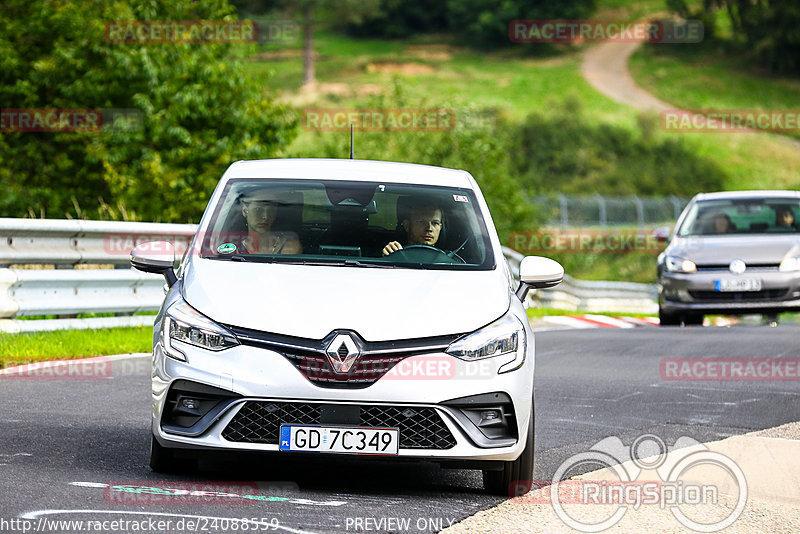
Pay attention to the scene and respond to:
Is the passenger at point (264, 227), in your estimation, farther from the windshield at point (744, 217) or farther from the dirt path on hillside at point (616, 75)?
the dirt path on hillside at point (616, 75)

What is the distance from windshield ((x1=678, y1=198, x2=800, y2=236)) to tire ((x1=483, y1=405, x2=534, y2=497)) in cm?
1160

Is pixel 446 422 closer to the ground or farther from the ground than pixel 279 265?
closer to the ground

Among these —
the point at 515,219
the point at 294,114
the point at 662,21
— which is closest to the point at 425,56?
the point at 662,21

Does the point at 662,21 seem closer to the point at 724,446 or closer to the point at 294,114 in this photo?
the point at 294,114

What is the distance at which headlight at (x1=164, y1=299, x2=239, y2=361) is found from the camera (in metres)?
5.89

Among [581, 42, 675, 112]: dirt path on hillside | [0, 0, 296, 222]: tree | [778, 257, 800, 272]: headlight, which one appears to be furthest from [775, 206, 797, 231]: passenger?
[581, 42, 675, 112]: dirt path on hillside

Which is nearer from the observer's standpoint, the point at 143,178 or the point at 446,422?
the point at 446,422

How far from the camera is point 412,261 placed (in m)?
6.73

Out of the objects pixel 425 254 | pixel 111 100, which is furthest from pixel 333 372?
pixel 111 100

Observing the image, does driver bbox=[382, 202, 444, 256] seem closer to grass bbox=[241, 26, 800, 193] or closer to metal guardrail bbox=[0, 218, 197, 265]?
metal guardrail bbox=[0, 218, 197, 265]

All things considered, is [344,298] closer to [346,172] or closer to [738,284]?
[346,172]

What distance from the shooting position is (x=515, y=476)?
Answer: 20.2 feet

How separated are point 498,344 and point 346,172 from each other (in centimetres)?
176

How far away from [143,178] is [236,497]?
2038 cm
